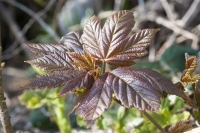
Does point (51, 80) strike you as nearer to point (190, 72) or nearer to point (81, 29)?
point (190, 72)

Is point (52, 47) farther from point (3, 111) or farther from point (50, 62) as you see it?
point (3, 111)

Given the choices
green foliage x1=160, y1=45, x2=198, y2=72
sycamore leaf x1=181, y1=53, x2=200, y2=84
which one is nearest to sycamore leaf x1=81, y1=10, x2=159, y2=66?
sycamore leaf x1=181, y1=53, x2=200, y2=84

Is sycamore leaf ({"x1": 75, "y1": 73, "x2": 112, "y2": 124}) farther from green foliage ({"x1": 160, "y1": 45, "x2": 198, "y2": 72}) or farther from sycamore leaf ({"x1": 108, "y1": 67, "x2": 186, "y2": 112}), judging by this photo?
green foliage ({"x1": 160, "y1": 45, "x2": 198, "y2": 72})

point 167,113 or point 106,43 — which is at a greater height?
point 106,43

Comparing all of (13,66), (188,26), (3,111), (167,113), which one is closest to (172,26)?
(188,26)

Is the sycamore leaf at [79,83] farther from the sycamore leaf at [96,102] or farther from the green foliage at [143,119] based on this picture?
the green foliage at [143,119]

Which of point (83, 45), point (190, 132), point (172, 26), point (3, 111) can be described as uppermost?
point (172, 26)

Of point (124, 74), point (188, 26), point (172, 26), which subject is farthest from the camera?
point (188, 26)
